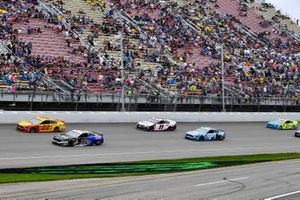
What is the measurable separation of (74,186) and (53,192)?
155cm

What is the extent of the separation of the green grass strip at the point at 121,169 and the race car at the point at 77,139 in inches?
192

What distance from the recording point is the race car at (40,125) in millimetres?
34562

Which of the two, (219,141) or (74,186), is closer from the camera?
(74,186)

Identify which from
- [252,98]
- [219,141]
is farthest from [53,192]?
[252,98]

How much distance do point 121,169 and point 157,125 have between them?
48.4 feet

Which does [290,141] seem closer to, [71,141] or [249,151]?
[249,151]

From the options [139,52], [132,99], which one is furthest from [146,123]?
[139,52]

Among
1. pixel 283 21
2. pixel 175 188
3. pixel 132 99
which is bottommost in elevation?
pixel 175 188

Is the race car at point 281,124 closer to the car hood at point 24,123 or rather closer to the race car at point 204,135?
the race car at point 204,135

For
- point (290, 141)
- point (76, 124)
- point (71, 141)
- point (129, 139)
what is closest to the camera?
point (71, 141)

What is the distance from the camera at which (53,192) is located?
19.5 metres

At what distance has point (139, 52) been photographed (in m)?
53.5

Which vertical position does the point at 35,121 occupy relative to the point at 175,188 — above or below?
above

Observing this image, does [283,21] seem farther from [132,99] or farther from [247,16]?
[132,99]
